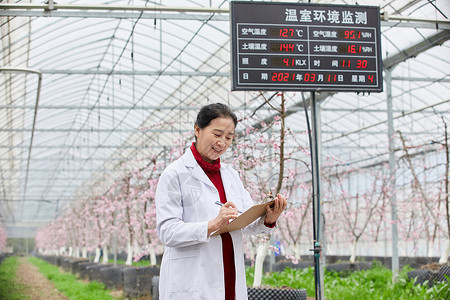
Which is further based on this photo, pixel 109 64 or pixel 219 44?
pixel 109 64

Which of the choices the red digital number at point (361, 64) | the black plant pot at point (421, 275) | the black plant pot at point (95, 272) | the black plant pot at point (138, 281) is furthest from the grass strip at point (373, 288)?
the black plant pot at point (95, 272)

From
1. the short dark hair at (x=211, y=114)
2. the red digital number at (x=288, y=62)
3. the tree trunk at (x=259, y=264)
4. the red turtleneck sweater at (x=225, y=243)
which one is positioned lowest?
the tree trunk at (x=259, y=264)

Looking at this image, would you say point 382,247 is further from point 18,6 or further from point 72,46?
point 18,6

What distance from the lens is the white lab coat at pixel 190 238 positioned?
6.77 feet

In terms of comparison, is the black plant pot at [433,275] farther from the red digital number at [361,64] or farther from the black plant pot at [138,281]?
the red digital number at [361,64]

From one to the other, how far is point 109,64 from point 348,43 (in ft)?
38.9

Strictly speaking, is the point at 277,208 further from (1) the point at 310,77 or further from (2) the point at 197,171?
(1) the point at 310,77

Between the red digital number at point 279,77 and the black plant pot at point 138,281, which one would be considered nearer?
the red digital number at point 279,77

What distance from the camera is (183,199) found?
7.17ft

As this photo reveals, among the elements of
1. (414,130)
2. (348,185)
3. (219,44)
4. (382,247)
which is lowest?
(382,247)

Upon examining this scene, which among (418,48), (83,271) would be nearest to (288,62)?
(418,48)

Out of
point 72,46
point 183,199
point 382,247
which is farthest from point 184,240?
point 382,247

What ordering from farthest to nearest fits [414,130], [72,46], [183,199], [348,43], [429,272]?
[414,130], [72,46], [429,272], [348,43], [183,199]

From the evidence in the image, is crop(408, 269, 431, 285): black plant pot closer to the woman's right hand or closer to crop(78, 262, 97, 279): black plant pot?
the woman's right hand
